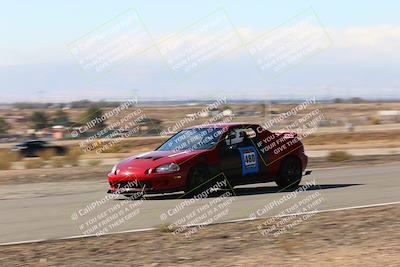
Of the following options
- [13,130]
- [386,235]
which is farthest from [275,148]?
[13,130]

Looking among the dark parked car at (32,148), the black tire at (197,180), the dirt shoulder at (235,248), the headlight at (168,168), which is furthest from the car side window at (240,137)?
the dark parked car at (32,148)

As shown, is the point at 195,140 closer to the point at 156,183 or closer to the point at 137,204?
the point at 156,183

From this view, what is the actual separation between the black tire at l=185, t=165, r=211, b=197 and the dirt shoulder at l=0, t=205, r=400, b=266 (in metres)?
3.60

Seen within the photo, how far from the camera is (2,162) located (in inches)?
Result: 1283

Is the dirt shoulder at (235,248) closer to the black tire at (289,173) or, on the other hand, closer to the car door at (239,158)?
the car door at (239,158)

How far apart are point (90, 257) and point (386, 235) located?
3.81 meters

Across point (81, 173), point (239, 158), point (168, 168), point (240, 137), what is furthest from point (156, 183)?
point (81, 173)

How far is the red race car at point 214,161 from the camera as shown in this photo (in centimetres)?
1455

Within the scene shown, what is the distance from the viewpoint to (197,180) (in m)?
14.8

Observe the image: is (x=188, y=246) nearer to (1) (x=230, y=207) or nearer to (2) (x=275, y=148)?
(1) (x=230, y=207)

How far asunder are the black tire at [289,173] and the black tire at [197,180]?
2.13m

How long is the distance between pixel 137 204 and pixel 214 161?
1845mm

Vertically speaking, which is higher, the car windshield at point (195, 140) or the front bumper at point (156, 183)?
the car windshield at point (195, 140)

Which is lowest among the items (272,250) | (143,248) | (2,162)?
(272,250)
